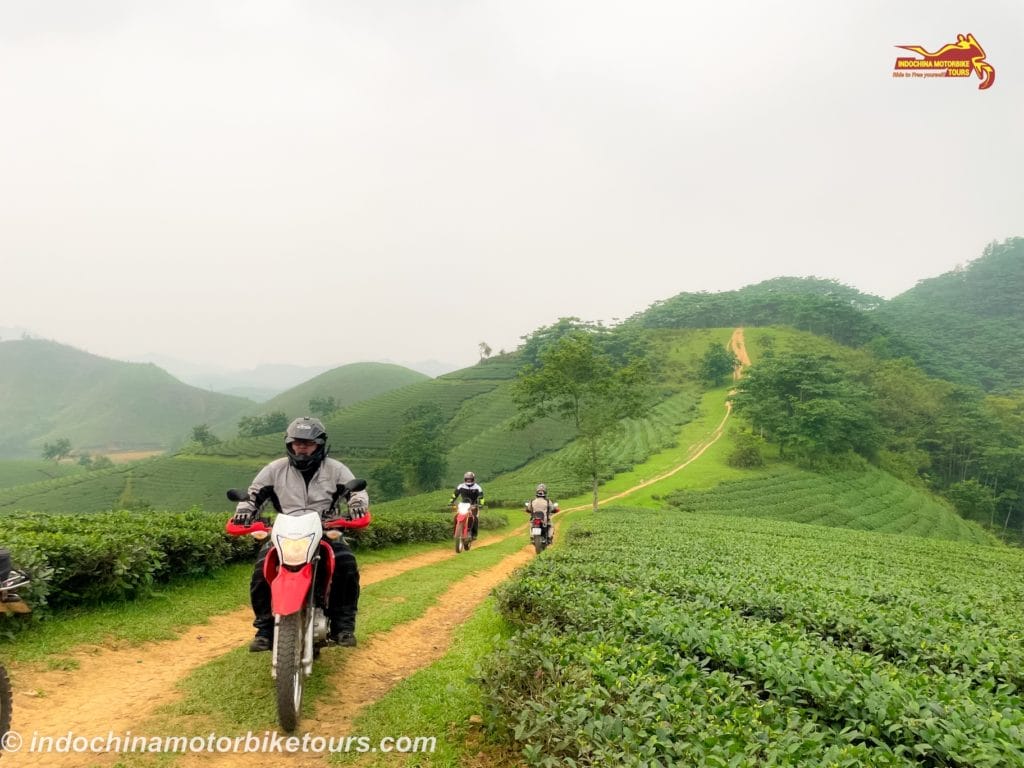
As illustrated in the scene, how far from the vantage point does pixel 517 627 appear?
6.25 meters

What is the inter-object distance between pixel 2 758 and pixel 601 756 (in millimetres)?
4086

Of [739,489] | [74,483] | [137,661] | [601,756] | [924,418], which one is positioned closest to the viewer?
[601,756]

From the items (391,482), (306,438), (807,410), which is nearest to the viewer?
(306,438)

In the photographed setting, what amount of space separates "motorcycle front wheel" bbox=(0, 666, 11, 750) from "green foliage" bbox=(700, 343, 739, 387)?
80171mm

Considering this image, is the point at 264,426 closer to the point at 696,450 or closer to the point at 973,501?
the point at 696,450

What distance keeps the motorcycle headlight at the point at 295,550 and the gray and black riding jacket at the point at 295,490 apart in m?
0.74

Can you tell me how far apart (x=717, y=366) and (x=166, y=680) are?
7891cm

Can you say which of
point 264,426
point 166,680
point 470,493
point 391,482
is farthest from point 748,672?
point 264,426

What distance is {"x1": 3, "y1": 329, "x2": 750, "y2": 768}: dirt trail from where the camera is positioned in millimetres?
3795

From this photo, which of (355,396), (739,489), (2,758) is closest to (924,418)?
(739,489)

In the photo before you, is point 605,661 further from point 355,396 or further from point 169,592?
point 355,396

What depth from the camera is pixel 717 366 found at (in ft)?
Result: 249

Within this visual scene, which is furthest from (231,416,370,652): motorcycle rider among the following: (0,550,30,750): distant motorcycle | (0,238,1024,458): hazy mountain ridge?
(0,238,1024,458): hazy mountain ridge

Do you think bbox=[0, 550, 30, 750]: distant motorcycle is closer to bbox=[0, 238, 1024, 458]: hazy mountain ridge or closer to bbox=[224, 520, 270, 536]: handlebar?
bbox=[224, 520, 270, 536]: handlebar
